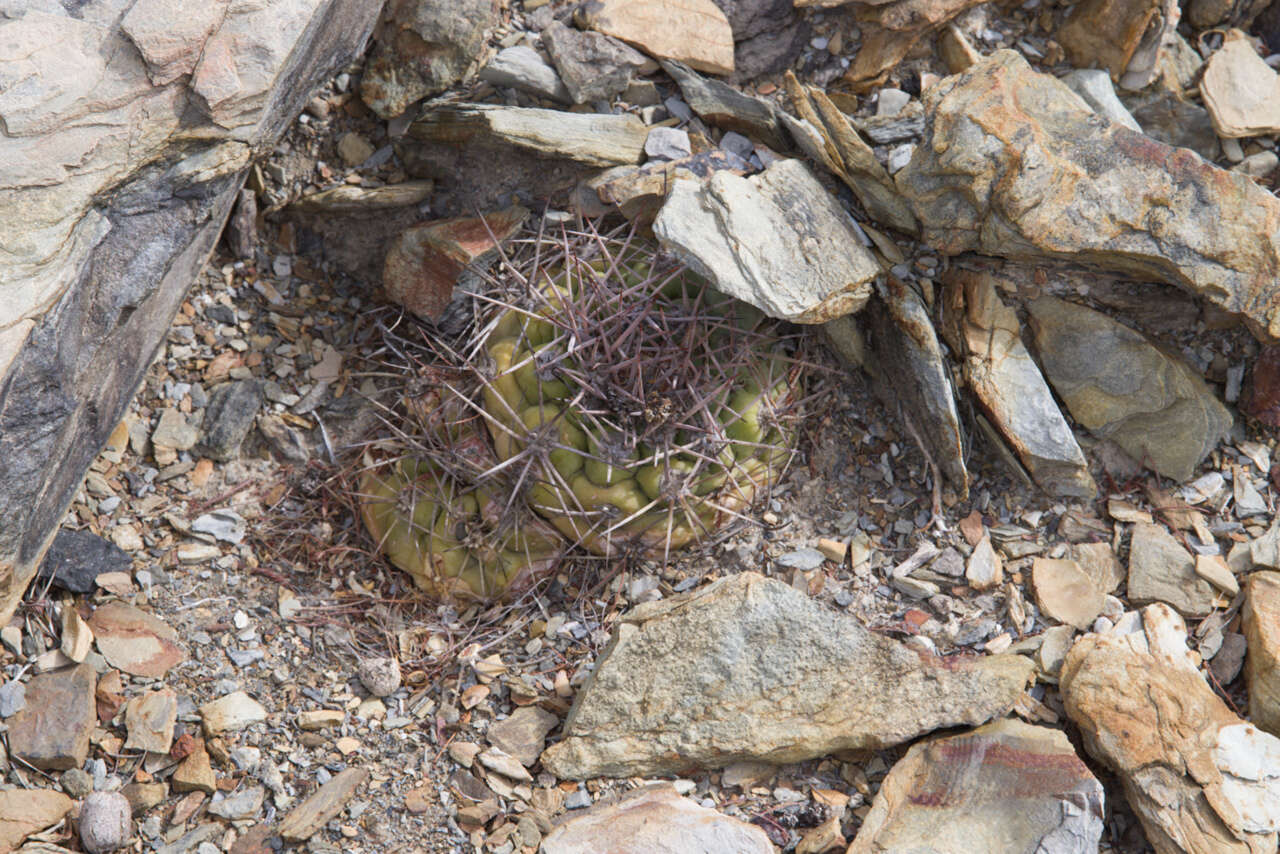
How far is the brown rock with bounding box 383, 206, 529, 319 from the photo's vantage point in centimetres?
283

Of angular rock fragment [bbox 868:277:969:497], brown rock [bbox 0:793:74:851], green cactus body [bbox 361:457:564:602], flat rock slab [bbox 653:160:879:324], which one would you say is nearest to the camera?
brown rock [bbox 0:793:74:851]

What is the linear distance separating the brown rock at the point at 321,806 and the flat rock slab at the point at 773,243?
4.80 ft

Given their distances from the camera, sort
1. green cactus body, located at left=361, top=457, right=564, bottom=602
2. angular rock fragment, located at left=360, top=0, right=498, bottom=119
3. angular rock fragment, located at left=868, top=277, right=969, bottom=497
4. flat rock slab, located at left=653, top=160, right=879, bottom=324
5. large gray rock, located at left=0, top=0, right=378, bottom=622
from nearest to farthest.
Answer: large gray rock, located at left=0, top=0, right=378, bottom=622 < flat rock slab, located at left=653, top=160, right=879, bottom=324 < angular rock fragment, located at left=868, top=277, right=969, bottom=497 < green cactus body, located at left=361, top=457, right=564, bottom=602 < angular rock fragment, located at left=360, top=0, right=498, bottom=119

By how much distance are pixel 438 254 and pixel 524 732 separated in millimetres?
1365

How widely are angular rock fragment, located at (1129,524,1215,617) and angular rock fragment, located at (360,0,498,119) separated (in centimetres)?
227

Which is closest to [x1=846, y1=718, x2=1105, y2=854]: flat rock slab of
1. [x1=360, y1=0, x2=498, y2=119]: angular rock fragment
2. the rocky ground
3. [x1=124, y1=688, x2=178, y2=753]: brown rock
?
the rocky ground

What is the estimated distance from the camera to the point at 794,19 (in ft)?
9.57

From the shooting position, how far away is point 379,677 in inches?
98.3

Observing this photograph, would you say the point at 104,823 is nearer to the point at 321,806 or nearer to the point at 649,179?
the point at 321,806

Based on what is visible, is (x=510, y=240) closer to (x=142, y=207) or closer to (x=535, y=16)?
(x=535, y=16)

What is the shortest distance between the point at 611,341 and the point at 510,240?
55cm

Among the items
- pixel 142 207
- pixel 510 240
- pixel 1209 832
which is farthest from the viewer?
pixel 510 240

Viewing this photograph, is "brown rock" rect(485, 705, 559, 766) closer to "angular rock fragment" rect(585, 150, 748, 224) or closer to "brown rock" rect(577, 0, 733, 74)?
"angular rock fragment" rect(585, 150, 748, 224)

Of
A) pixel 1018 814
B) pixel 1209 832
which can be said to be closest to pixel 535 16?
pixel 1018 814
